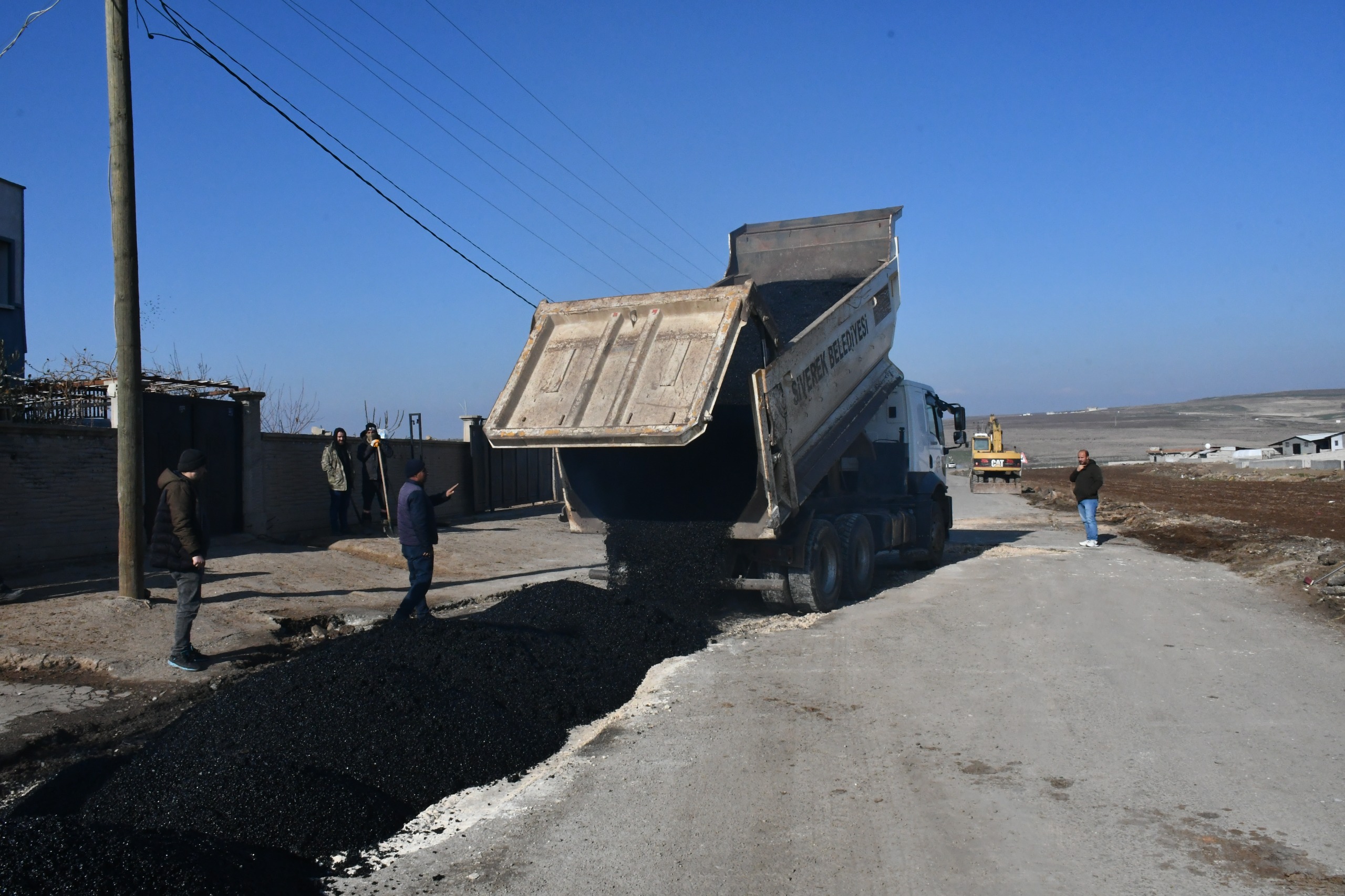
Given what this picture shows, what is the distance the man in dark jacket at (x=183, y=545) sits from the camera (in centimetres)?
716

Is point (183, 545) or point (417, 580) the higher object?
point (183, 545)

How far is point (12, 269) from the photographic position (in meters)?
17.6

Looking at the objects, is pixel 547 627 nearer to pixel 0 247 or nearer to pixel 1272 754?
pixel 1272 754

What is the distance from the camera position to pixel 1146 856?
12.8 ft

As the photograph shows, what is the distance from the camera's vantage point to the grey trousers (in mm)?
7203

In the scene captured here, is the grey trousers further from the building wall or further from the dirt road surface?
the dirt road surface

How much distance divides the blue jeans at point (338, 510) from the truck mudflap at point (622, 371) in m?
5.96

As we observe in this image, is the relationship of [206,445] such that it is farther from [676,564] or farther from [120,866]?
[120,866]

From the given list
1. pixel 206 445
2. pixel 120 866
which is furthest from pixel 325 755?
pixel 206 445

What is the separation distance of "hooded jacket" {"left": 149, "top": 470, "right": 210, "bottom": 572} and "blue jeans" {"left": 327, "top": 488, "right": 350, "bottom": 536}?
22.2 feet

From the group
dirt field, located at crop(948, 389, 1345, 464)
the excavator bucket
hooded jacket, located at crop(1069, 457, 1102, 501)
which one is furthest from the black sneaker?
dirt field, located at crop(948, 389, 1345, 464)

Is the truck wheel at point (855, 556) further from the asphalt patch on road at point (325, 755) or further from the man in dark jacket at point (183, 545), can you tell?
the man in dark jacket at point (183, 545)

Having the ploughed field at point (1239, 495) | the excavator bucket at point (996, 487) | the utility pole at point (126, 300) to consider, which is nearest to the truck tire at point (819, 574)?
the utility pole at point (126, 300)

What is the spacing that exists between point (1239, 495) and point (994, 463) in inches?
535
